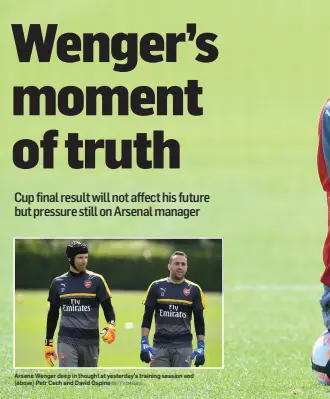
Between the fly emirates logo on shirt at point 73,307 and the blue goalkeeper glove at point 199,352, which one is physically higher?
the fly emirates logo on shirt at point 73,307

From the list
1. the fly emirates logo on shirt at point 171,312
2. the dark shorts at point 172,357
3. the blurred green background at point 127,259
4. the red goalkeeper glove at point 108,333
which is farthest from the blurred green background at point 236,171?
the blurred green background at point 127,259

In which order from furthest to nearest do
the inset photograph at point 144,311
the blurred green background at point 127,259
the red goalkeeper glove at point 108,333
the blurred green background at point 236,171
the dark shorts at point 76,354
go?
the blurred green background at point 236,171, the blurred green background at point 127,259, the dark shorts at point 76,354, the inset photograph at point 144,311, the red goalkeeper glove at point 108,333

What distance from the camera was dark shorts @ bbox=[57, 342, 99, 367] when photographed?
26.3 ft

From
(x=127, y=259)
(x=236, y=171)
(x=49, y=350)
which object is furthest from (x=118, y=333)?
(x=236, y=171)

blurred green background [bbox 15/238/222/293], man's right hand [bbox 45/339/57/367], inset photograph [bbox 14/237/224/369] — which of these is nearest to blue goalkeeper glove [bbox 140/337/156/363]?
inset photograph [bbox 14/237/224/369]

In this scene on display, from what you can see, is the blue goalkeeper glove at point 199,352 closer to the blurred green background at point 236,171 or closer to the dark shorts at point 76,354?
the blurred green background at point 236,171

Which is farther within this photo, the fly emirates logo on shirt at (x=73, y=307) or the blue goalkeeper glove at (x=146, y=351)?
the fly emirates logo on shirt at (x=73, y=307)

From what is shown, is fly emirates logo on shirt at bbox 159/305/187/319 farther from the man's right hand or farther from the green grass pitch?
the man's right hand

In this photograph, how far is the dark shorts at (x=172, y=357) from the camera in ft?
25.9

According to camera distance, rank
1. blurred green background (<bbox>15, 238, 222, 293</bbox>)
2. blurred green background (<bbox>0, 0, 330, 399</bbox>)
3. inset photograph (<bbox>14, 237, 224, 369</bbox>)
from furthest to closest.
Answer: blurred green background (<bbox>0, 0, 330, 399</bbox>), blurred green background (<bbox>15, 238, 222, 293</bbox>), inset photograph (<bbox>14, 237, 224, 369</bbox>)

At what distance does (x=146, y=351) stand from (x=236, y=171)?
2073 centimetres

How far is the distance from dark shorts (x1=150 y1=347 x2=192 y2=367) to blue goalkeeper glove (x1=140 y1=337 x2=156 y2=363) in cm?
4

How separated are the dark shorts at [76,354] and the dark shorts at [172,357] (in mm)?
479

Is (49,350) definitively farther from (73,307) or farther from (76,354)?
(73,307)
